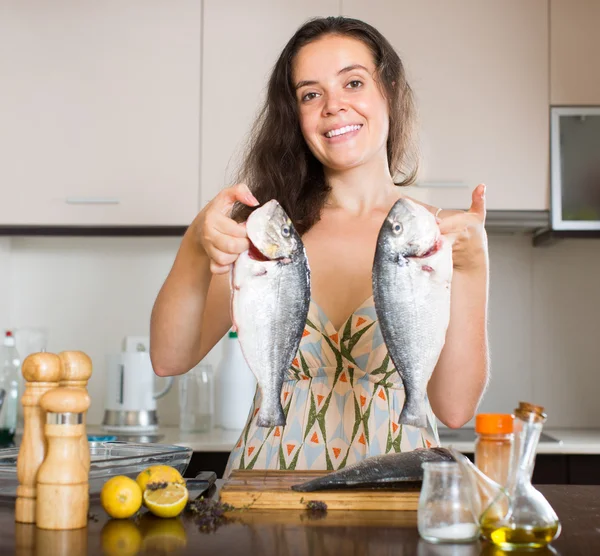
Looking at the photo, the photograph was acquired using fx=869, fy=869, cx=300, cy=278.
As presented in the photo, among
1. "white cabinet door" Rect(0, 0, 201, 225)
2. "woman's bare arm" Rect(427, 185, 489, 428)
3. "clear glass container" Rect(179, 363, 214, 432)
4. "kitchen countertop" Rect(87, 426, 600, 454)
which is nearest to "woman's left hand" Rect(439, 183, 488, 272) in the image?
"woman's bare arm" Rect(427, 185, 489, 428)

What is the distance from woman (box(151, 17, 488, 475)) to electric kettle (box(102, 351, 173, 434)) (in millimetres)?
1234

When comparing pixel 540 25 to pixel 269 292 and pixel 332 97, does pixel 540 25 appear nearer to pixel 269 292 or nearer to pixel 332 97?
pixel 332 97

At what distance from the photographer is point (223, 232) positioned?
113 cm

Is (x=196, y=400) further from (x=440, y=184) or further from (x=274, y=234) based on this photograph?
(x=274, y=234)

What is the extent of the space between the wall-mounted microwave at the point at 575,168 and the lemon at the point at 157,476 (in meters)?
1.94

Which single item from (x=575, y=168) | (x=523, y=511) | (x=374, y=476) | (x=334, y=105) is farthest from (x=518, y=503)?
(x=575, y=168)

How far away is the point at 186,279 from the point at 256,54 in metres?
1.60

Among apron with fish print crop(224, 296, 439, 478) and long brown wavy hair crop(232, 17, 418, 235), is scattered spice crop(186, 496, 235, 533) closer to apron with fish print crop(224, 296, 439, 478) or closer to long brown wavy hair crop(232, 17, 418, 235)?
apron with fish print crop(224, 296, 439, 478)

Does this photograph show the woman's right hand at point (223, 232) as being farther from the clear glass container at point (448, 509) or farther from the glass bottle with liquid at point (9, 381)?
the glass bottle with liquid at point (9, 381)

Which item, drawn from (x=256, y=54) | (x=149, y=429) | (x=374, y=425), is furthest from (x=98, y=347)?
(x=374, y=425)

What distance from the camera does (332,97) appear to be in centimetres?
145

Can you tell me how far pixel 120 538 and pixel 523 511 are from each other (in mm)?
419

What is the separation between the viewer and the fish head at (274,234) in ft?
3.55

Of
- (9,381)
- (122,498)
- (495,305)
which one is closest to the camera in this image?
(122,498)
